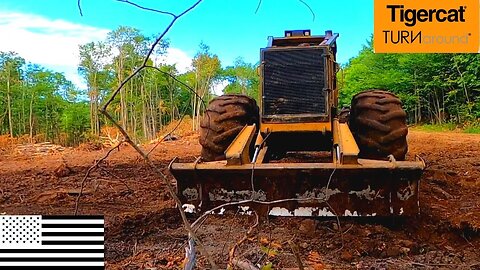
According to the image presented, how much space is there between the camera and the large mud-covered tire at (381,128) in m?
4.55

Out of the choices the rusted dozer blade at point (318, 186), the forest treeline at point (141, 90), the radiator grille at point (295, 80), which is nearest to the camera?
the rusted dozer blade at point (318, 186)

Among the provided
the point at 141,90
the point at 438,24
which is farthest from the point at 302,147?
the point at 141,90

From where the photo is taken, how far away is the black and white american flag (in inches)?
88.3

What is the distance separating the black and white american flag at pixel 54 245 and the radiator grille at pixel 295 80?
8.37 ft

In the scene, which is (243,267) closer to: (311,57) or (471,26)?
(311,57)

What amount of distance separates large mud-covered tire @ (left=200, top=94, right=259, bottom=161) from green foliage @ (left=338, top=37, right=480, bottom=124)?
21010 mm

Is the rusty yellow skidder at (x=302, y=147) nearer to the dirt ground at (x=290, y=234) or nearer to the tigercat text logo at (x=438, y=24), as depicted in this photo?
the dirt ground at (x=290, y=234)

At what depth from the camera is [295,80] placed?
455cm

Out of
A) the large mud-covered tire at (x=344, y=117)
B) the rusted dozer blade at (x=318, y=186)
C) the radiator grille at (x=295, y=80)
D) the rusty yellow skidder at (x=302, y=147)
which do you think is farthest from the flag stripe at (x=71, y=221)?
the large mud-covered tire at (x=344, y=117)

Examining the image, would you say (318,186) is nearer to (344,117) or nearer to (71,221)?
(71,221)

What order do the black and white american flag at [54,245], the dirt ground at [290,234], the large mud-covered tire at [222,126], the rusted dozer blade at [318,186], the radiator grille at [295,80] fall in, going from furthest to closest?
the large mud-covered tire at [222,126] < the radiator grille at [295,80] < the rusted dozer blade at [318,186] < the dirt ground at [290,234] < the black and white american flag at [54,245]

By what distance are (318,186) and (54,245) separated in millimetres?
1930

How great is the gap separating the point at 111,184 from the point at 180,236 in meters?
2.97

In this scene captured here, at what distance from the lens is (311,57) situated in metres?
4.54
